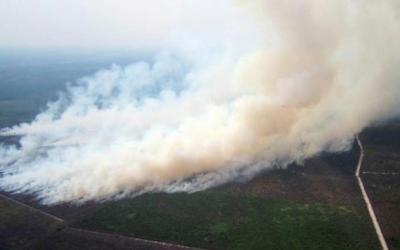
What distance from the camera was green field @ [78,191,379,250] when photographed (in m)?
46.7

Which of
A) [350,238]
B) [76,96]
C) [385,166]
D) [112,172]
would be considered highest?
[76,96]

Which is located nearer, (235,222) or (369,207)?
(235,222)

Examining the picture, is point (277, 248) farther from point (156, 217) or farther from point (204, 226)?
point (156, 217)

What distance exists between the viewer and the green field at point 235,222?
153 ft

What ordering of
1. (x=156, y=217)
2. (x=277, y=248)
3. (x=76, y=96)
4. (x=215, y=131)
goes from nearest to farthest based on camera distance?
1. (x=277, y=248)
2. (x=156, y=217)
3. (x=215, y=131)
4. (x=76, y=96)

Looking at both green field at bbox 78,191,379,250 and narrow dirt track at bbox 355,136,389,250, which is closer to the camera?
narrow dirt track at bbox 355,136,389,250

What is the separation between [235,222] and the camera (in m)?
51.2

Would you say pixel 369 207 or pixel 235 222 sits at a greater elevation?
pixel 235 222

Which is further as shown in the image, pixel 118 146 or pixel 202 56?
pixel 202 56

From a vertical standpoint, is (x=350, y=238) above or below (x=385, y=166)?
below

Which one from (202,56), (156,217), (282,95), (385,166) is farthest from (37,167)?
(202,56)

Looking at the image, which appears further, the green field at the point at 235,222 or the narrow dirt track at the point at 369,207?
the green field at the point at 235,222

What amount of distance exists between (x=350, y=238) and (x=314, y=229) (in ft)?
12.5

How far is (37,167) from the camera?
68.0m
